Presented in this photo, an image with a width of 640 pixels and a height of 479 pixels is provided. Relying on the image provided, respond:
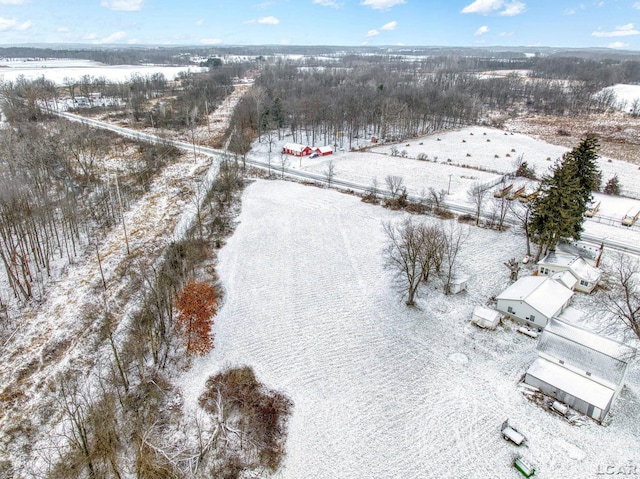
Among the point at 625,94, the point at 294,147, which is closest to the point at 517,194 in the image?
the point at 294,147

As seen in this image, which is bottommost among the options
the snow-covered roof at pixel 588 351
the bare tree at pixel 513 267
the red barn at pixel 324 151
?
the bare tree at pixel 513 267

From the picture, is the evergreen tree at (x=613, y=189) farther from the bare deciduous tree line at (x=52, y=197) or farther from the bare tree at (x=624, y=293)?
→ the bare deciduous tree line at (x=52, y=197)

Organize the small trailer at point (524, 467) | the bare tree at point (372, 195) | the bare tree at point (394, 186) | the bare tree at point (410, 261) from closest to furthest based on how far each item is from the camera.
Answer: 1. the small trailer at point (524, 467)
2. the bare tree at point (410, 261)
3. the bare tree at point (394, 186)
4. the bare tree at point (372, 195)

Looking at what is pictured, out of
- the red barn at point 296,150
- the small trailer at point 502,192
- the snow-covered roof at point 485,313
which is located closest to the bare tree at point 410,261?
the snow-covered roof at point 485,313

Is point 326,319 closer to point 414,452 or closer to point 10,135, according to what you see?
point 414,452

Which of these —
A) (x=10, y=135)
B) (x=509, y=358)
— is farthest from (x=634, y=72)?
(x=10, y=135)

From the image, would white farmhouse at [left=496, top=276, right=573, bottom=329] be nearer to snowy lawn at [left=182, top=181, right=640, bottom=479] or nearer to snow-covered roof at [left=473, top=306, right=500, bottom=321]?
snow-covered roof at [left=473, top=306, right=500, bottom=321]
